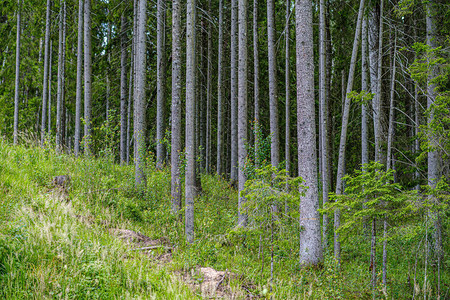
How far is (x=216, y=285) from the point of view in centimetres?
427

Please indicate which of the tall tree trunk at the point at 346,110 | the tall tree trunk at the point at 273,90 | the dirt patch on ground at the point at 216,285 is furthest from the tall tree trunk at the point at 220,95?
the dirt patch on ground at the point at 216,285

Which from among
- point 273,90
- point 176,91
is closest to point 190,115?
point 176,91

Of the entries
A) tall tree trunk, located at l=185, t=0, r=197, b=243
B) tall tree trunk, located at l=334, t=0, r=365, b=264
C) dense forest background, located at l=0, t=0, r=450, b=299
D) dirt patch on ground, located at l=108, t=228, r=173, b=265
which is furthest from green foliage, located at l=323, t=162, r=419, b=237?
dirt patch on ground, located at l=108, t=228, r=173, b=265

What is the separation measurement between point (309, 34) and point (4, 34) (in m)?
22.8

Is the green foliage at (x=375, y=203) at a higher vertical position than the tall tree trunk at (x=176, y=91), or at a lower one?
lower

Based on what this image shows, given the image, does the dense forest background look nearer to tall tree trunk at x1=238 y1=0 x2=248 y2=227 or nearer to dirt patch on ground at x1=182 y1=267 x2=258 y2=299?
tall tree trunk at x1=238 y1=0 x2=248 y2=227

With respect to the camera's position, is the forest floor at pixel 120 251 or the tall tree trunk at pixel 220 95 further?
the tall tree trunk at pixel 220 95

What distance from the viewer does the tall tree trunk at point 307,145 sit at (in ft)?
21.9

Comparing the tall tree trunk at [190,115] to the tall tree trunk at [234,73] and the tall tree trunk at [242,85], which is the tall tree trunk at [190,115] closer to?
the tall tree trunk at [242,85]

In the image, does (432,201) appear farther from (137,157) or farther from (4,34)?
(4,34)

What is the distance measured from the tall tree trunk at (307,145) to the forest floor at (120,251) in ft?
1.26

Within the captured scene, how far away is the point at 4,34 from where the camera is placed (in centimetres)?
2061

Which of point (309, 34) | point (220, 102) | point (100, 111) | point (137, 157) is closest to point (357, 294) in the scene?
point (309, 34)

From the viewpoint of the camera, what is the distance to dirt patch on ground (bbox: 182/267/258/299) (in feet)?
13.3
